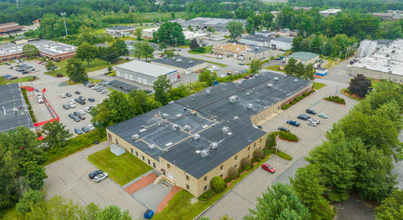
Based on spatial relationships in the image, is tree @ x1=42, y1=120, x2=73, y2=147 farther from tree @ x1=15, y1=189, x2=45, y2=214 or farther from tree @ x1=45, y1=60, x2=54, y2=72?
tree @ x1=45, y1=60, x2=54, y2=72

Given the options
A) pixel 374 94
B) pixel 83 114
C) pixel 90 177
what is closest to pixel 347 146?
pixel 374 94

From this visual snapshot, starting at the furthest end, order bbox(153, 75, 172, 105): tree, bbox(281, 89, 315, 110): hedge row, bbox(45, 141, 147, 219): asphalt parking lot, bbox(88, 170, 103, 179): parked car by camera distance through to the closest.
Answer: bbox(281, 89, 315, 110): hedge row < bbox(153, 75, 172, 105): tree < bbox(88, 170, 103, 179): parked car < bbox(45, 141, 147, 219): asphalt parking lot

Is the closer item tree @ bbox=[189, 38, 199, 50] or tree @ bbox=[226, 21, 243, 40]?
tree @ bbox=[189, 38, 199, 50]

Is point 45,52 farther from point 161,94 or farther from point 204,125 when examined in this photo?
point 204,125

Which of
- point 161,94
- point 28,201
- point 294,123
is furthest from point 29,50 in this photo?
point 294,123

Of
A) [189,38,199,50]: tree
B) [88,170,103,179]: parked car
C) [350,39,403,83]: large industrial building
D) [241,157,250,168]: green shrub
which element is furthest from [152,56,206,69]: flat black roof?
Result: [88,170,103,179]: parked car

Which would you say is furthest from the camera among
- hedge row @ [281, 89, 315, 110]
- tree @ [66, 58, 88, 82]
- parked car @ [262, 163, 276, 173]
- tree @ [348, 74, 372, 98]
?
tree @ [66, 58, 88, 82]
